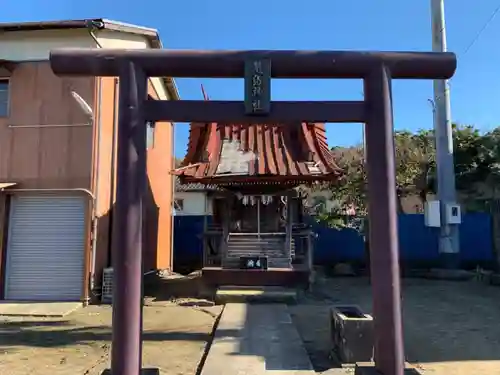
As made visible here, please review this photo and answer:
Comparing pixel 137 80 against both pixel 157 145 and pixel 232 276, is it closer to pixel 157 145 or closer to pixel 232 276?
pixel 232 276

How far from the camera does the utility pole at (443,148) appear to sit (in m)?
16.6

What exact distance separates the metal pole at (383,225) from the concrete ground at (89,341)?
9.11ft

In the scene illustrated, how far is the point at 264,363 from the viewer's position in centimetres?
648

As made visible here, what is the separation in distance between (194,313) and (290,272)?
329 cm

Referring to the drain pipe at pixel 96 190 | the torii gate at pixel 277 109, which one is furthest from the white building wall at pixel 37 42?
the torii gate at pixel 277 109

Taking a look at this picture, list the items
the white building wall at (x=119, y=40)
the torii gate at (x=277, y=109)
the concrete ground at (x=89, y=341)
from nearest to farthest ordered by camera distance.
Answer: the torii gate at (x=277, y=109) → the concrete ground at (x=89, y=341) → the white building wall at (x=119, y=40)

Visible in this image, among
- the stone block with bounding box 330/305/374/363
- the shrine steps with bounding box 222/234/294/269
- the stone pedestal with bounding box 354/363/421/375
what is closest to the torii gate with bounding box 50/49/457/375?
the stone pedestal with bounding box 354/363/421/375

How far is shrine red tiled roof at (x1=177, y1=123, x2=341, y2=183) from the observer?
41.9 ft

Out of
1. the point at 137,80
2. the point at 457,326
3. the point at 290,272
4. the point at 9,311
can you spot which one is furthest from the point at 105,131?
the point at 457,326

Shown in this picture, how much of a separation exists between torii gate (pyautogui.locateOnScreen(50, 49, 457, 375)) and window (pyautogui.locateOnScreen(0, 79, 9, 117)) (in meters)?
8.46

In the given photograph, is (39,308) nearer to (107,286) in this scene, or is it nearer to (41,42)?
(107,286)

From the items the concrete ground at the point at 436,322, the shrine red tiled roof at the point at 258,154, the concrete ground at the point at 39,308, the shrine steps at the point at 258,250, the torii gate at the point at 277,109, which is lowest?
the concrete ground at the point at 436,322

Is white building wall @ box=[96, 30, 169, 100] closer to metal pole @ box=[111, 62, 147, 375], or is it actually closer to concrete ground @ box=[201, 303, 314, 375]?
concrete ground @ box=[201, 303, 314, 375]

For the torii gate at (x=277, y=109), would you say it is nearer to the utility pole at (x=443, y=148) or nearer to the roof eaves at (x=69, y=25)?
the roof eaves at (x=69, y=25)
